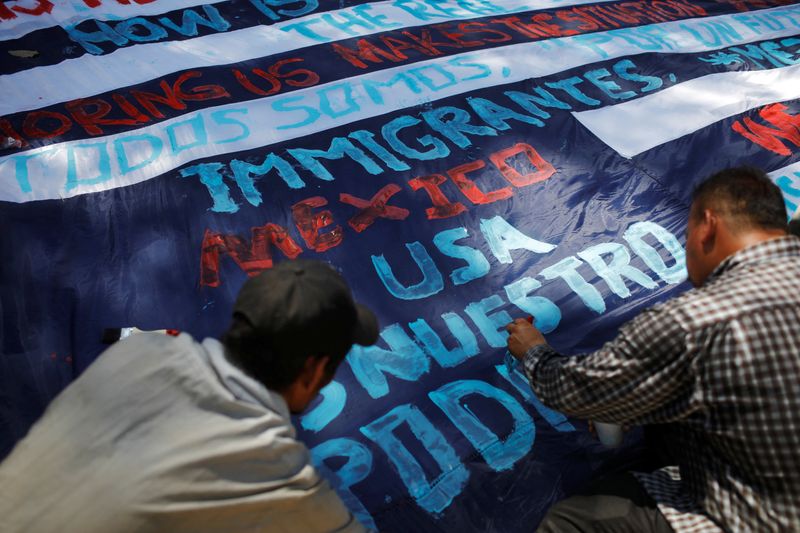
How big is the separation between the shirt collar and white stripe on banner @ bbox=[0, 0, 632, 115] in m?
2.48

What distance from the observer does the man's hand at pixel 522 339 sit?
1.91m

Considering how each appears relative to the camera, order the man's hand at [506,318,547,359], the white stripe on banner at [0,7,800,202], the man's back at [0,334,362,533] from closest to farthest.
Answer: the man's back at [0,334,362,533] < the man's hand at [506,318,547,359] < the white stripe on banner at [0,7,800,202]

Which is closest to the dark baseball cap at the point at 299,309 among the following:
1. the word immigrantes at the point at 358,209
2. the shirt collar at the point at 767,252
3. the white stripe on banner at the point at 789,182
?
the shirt collar at the point at 767,252

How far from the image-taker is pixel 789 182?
9.48ft

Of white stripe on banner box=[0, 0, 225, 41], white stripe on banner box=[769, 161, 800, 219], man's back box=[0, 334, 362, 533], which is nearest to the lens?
man's back box=[0, 334, 362, 533]

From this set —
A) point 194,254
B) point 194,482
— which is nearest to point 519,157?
point 194,254

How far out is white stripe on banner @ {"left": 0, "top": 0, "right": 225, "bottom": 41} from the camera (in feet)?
10.5

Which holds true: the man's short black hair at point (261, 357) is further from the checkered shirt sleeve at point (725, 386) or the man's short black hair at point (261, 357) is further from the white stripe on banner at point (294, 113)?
the white stripe on banner at point (294, 113)

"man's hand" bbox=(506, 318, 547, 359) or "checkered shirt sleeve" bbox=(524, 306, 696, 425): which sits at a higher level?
"checkered shirt sleeve" bbox=(524, 306, 696, 425)

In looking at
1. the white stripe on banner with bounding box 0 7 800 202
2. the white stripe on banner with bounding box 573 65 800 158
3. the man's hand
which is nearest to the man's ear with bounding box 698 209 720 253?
the man's hand

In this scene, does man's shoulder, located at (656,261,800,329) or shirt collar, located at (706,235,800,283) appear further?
shirt collar, located at (706,235,800,283)

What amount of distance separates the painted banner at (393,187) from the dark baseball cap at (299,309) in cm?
72

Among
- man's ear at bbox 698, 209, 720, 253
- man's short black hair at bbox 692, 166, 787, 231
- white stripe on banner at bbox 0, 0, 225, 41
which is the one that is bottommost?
white stripe on banner at bbox 0, 0, 225, 41

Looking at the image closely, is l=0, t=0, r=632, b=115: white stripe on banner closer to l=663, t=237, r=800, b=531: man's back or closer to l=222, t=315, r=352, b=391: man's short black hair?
l=222, t=315, r=352, b=391: man's short black hair
